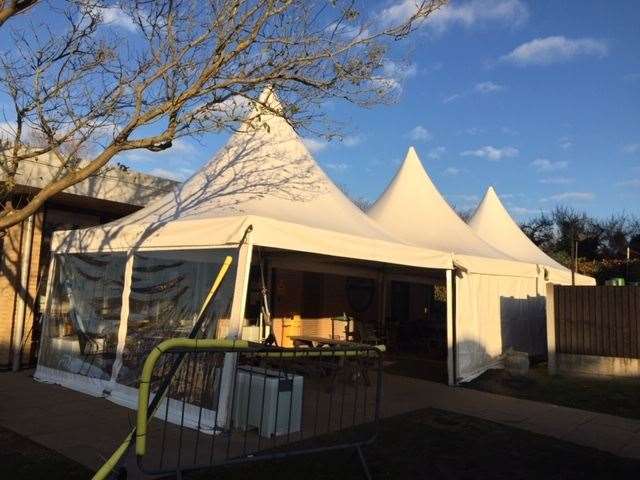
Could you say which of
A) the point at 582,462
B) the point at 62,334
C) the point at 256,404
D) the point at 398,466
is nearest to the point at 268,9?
the point at 256,404

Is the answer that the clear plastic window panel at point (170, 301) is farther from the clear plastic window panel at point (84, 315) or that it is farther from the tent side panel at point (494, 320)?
the tent side panel at point (494, 320)

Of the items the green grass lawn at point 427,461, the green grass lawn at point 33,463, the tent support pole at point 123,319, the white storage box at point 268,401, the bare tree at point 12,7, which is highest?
the bare tree at point 12,7

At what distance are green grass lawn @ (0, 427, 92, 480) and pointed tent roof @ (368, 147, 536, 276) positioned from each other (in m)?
6.34

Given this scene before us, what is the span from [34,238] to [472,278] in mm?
7663

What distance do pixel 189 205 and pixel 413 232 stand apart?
4.88 metres

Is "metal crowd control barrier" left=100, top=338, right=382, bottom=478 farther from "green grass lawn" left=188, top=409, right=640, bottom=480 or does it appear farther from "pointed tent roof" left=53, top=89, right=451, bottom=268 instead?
"pointed tent roof" left=53, top=89, right=451, bottom=268

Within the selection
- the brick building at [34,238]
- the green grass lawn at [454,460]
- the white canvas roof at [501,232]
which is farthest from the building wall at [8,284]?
the white canvas roof at [501,232]

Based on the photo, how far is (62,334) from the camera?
908cm

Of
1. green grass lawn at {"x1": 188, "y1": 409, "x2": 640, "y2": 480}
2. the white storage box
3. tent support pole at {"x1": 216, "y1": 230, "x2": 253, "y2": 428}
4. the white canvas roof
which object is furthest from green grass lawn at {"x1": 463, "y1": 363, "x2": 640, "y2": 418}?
the white canvas roof

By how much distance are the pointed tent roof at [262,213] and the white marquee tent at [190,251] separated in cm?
2

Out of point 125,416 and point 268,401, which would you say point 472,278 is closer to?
point 268,401

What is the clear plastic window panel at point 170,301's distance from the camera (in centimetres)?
658

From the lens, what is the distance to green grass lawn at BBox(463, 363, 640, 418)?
8.10m

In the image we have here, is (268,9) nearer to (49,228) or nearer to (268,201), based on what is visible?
(268,201)
